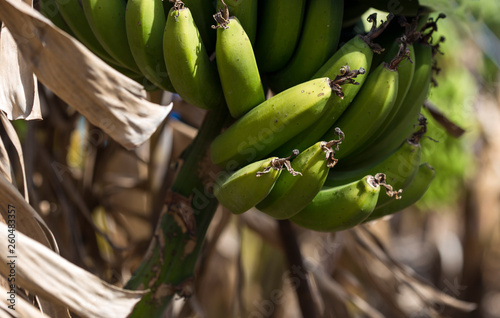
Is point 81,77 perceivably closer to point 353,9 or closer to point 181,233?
point 181,233

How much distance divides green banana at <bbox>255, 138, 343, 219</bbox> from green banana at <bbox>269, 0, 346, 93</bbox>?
0.14 metres

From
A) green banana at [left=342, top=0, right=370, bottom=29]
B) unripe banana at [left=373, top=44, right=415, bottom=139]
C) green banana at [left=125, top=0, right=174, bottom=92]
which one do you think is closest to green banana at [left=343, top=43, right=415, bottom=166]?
unripe banana at [left=373, top=44, right=415, bottom=139]

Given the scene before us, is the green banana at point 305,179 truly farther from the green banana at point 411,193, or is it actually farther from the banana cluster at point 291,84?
the green banana at point 411,193

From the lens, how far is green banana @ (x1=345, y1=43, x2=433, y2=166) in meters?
0.76

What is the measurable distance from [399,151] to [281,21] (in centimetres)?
26

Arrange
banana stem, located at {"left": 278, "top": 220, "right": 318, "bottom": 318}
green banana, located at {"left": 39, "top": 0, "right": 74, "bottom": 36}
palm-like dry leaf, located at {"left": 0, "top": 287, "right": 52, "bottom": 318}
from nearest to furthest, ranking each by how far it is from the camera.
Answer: palm-like dry leaf, located at {"left": 0, "top": 287, "right": 52, "bottom": 318} < green banana, located at {"left": 39, "top": 0, "right": 74, "bottom": 36} < banana stem, located at {"left": 278, "top": 220, "right": 318, "bottom": 318}

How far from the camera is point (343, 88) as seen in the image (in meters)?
0.66

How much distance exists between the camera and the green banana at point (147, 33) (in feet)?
2.10

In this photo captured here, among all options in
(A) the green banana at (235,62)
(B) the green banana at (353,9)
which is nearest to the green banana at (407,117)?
(B) the green banana at (353,9)

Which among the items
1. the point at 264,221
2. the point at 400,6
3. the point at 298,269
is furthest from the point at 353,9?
the point at 264,221

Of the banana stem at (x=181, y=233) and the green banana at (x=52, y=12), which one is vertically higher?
the green banana at (x=52, y=12)

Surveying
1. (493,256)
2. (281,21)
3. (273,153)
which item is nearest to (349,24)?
(281,21)

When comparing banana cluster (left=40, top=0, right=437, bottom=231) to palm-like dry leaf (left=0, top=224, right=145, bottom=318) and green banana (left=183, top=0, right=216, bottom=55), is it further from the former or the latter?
palm-like dry leaf (left=0, top=224, right=145, bottom=318)

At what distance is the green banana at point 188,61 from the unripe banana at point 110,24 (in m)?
0.10
